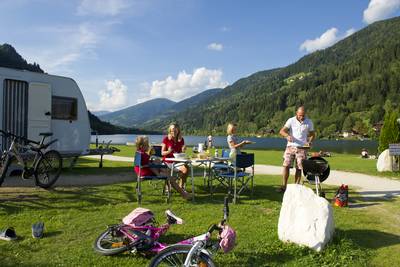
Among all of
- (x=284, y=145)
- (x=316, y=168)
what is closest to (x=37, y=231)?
(x=316, y=168)

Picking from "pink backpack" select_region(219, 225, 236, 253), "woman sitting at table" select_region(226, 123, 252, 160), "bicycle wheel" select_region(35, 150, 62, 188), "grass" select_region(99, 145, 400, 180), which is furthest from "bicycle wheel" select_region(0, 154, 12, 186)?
"grass" select_region(99, 145, 400, 180)

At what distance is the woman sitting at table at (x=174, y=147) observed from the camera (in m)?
9.05

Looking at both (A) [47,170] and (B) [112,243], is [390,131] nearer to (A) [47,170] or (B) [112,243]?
(A) [47,170]

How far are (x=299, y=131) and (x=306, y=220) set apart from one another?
13.4 ft

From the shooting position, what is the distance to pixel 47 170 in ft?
29.9

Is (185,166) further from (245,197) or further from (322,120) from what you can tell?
(322,120)

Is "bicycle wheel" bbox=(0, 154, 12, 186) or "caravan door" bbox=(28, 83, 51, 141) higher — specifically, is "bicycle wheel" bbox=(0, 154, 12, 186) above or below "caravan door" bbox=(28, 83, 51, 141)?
below

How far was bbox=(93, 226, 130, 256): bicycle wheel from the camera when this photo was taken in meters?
4.97

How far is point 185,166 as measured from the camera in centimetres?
902

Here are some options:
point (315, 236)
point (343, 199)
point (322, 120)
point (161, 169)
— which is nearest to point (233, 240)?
point (315, 236)

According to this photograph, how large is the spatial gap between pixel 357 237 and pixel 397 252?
2.31 ft

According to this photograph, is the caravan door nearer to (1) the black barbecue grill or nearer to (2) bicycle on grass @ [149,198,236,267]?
(1) the black barbecue grill

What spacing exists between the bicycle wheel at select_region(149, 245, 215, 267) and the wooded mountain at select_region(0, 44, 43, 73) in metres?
138

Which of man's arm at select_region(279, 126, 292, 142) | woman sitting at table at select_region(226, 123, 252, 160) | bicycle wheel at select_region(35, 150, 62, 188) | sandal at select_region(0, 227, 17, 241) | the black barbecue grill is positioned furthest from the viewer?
woman sitting at table at select_region(226, 123, 252, 160)
